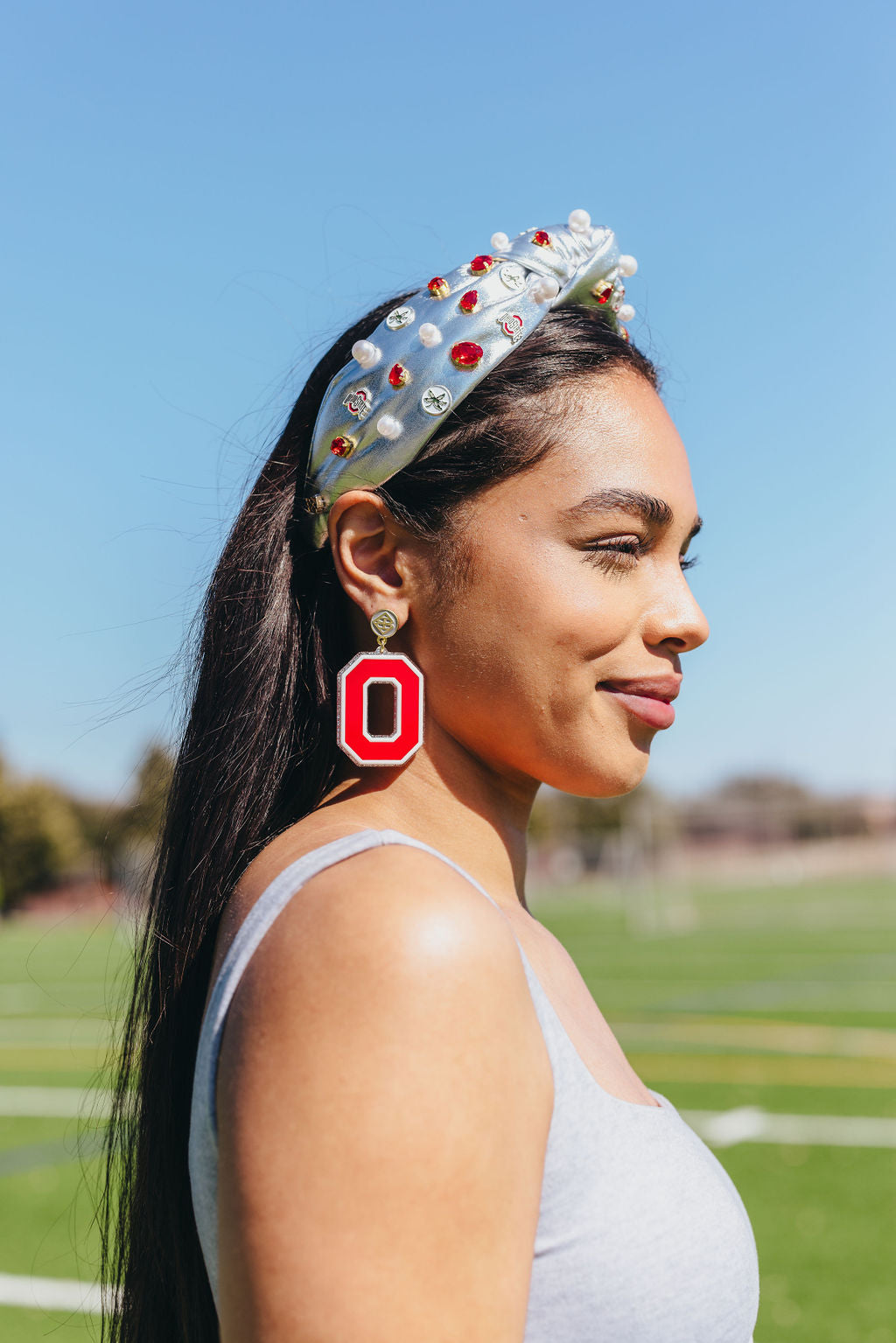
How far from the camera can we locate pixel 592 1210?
1085 mm

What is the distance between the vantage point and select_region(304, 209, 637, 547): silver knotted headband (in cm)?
136

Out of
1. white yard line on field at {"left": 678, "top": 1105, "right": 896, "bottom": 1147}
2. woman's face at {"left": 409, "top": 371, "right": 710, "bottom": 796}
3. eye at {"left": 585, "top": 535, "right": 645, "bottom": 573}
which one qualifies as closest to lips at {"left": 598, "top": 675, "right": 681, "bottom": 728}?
woman's face at {"left": 409, "top": 371, "right": 710, "bottom": 796}

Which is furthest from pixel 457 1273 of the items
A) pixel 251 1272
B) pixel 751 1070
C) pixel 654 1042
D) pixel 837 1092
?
pixel 654 1042

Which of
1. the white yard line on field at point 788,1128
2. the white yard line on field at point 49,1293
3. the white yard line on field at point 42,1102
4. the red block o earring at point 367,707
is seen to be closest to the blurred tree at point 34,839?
the white yard line on field at point 42,1102

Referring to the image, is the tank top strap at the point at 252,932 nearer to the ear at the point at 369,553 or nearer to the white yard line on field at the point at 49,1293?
the ear at the point at 369,553

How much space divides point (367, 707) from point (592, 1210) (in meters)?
0.51

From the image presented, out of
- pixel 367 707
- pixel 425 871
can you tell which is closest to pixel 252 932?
pixel 425 871

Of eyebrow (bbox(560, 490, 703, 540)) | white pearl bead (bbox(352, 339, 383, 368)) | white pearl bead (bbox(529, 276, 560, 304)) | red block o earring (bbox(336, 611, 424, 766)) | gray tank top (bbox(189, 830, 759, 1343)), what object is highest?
white pearl bead (bbox(529, 276, 560, 304))

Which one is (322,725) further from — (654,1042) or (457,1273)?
(654,1042)

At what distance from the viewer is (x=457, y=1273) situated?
3.04ft

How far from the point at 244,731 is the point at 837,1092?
8.45m

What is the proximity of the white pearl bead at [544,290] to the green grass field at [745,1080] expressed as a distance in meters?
1.01

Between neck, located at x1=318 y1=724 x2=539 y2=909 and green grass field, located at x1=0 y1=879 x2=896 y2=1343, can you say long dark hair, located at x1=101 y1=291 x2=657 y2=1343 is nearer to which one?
neck, located at x1=318 y1=724 x2=539 y2=909

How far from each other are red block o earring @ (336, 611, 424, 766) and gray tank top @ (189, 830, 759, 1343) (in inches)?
8.0
